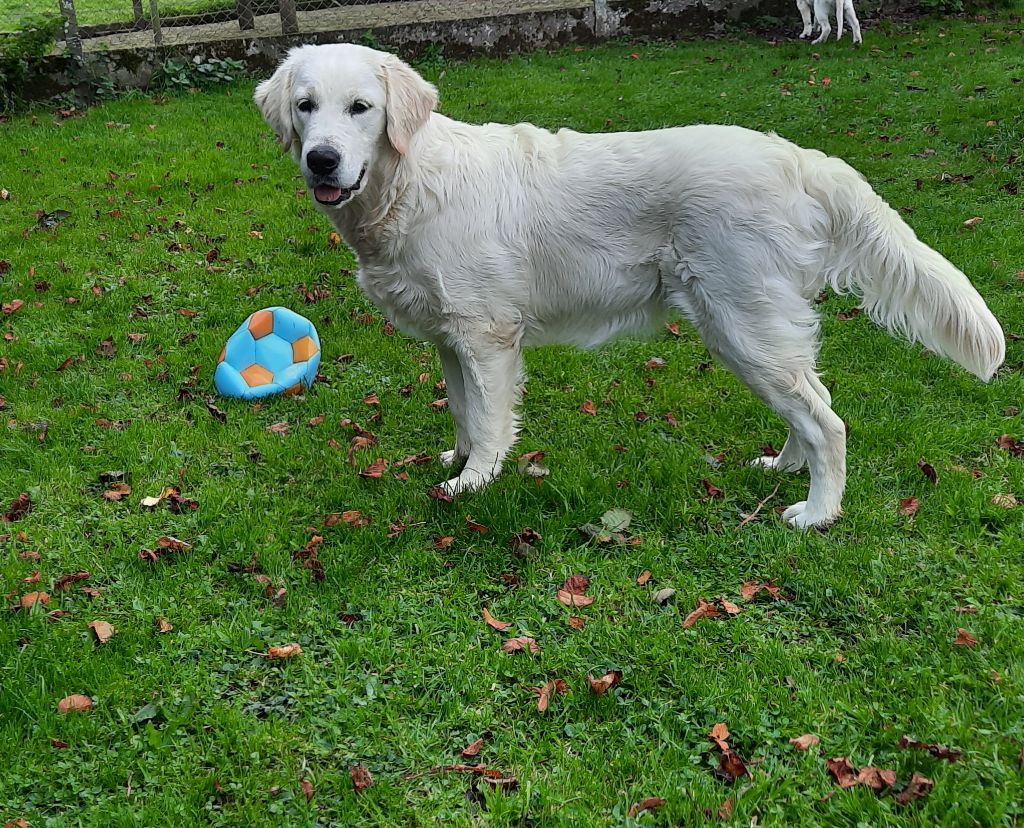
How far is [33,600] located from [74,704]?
675mm

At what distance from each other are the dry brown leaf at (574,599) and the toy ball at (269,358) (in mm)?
2387

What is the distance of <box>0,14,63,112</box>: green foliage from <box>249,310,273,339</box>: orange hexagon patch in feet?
25.3

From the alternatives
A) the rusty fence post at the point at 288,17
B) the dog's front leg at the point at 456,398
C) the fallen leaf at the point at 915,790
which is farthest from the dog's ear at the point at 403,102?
the rusty fence post at the point at 288,17

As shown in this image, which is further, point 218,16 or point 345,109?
point 218,16

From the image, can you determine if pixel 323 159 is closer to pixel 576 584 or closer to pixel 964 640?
pixel 576 584

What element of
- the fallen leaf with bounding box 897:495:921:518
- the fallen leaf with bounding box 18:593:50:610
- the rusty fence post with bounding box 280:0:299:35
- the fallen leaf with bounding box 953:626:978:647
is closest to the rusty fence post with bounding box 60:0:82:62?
the rusty fence post with bounding box 280:0:299:35

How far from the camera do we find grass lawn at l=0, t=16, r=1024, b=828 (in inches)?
101

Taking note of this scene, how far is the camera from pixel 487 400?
13.0 ft

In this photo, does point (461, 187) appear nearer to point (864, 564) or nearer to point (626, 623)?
point (626, 623)

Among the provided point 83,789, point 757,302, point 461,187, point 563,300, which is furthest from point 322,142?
point 83,789

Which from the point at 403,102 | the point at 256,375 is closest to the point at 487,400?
the point at 403,102

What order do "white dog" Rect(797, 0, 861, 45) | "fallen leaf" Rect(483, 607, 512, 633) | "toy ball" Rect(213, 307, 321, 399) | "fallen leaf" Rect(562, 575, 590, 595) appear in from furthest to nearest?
1. "white dog" Rect(797, 0, 861, 45)
2. "toy ball" Rect(213, 307, 321, 399)
3. "fallen leaf" Rect(562, 575, 590, 595)
4. "fallen leaf" Rect(483, 607, 512, 633)

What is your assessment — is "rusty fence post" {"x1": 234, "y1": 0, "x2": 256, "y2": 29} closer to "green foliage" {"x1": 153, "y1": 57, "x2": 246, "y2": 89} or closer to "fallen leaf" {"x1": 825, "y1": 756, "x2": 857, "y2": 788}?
"green foliage" {"x1": 153, "y1": 57, "x2": 246, "y2": 89}

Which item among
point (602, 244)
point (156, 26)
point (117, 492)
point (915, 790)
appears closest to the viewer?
point (915, 790)
